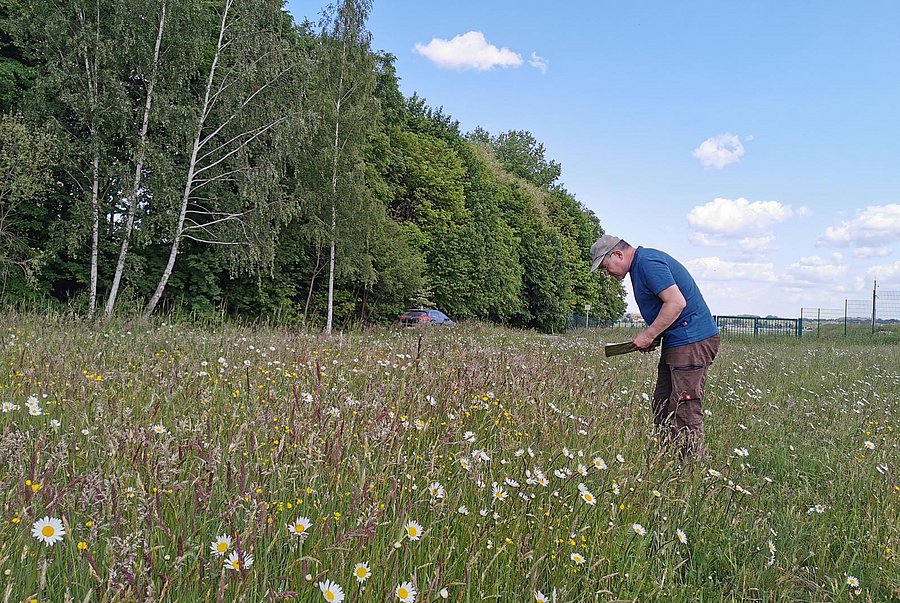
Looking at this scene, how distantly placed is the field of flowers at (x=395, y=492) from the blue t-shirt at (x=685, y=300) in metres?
0.82

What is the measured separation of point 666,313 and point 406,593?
3334mm

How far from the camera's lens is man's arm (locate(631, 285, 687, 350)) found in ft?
14.2

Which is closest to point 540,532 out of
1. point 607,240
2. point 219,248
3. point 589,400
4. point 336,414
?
point 336,414

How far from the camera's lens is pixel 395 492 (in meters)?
2.03

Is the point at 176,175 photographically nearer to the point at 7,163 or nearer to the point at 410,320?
the point at 7,163

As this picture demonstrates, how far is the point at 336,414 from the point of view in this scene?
9.14 ft

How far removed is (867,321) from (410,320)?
74.2 feet

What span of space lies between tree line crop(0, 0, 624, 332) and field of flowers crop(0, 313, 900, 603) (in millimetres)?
8076

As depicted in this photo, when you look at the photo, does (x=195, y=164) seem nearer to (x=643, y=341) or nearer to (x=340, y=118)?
(x=340, y=118)

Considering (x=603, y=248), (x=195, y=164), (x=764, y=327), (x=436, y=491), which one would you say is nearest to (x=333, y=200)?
(x=195, y=164)

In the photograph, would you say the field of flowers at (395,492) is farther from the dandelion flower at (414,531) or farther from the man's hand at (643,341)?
the man's hand at (643,341)

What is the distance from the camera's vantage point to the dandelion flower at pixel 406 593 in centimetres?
156

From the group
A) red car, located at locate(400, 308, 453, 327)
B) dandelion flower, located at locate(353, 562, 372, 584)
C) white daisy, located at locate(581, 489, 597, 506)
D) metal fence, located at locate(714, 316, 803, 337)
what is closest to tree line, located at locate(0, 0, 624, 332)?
red car, located at locate(400, 308, 453, 327)

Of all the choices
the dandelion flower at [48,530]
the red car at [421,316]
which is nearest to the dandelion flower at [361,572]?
the dandelion flower at [48,530]
